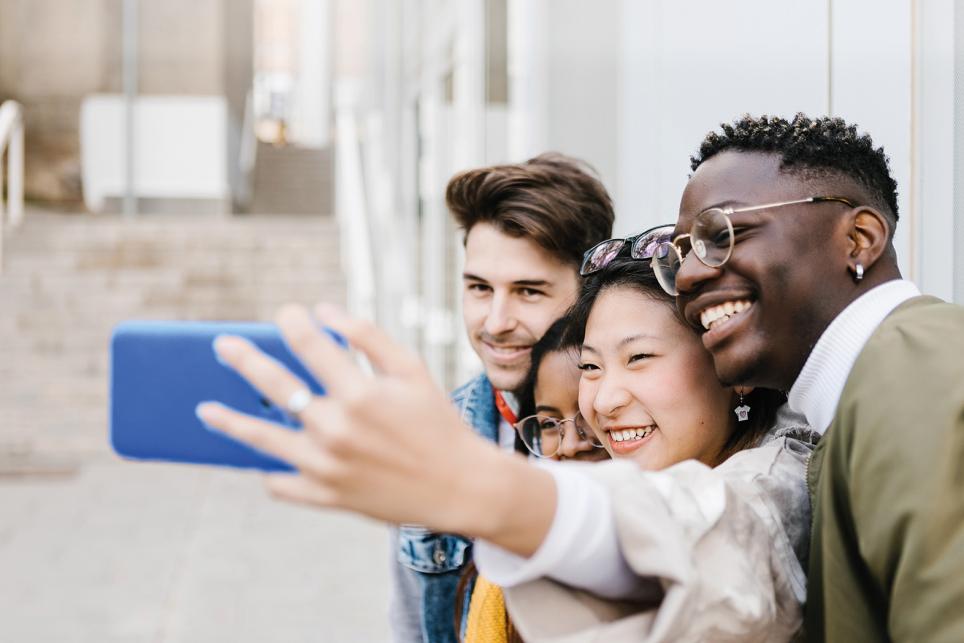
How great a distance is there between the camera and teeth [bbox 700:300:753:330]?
1177 millimetres

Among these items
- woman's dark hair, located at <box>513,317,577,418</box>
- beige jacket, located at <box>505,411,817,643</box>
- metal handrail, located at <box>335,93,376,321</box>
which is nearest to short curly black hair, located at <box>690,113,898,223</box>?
beige jacket, located at <box>505,411,817,643</box>

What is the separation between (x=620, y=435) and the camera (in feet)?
4.83

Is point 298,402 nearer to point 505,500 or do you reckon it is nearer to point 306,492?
point 306,492

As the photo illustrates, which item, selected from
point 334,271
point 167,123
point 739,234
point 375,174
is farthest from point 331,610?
point 167,123

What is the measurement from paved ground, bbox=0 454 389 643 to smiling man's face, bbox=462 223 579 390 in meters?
2.78

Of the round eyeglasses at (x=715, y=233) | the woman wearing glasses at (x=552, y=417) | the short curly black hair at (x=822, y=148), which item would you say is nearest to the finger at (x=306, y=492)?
the round eyeglasses at (x=715, y=233)

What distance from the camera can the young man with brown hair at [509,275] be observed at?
215cm

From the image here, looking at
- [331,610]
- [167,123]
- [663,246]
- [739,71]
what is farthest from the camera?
[167,123]

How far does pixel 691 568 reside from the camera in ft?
3.02

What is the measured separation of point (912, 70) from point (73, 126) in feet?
48.3

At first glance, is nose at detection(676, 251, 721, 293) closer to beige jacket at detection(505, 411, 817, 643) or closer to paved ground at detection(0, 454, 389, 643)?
beige jacket at detection(505, 411, 817, 643)

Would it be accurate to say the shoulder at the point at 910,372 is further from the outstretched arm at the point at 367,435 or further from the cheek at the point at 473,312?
the cheek at the point at 473,312

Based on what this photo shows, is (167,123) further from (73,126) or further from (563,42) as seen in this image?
(563,42)

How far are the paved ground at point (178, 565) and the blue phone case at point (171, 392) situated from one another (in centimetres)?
390
